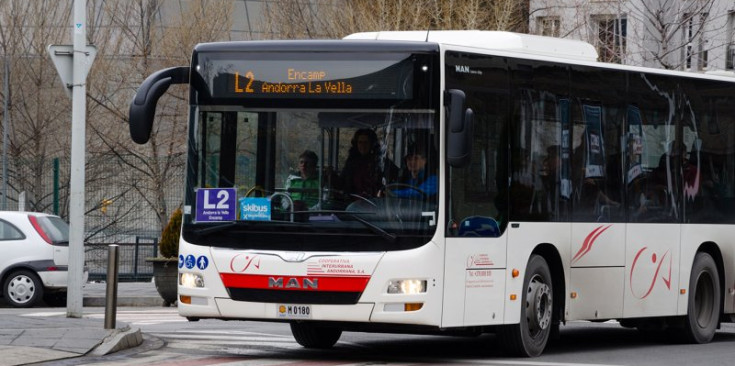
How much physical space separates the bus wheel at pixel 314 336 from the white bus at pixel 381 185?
0.05 m

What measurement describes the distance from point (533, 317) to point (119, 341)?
379cm

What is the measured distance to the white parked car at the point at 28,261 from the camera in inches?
953

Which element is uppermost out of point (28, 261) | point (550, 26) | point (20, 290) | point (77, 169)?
point (550, 26)

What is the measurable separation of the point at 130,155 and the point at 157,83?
2399 cm

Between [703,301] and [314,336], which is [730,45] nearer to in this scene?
Answer: [703,301]

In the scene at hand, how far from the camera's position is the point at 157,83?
1343cm

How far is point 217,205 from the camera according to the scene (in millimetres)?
13609

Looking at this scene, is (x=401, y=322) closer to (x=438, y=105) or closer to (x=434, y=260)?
(x=434, y=260)

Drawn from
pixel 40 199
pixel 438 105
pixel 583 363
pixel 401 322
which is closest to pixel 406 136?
pixel 438 105

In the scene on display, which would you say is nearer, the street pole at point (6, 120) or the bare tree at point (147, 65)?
the street pole at point (6, 120)

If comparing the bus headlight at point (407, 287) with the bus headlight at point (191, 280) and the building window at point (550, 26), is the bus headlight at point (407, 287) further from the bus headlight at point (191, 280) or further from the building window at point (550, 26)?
the building window at point (550, 26)

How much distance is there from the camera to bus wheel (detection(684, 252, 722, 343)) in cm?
1720

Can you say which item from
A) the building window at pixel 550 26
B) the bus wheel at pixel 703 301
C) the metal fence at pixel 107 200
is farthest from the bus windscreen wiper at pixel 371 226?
the building window at pixel 550 26

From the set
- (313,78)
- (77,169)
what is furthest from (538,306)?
(77,169)
